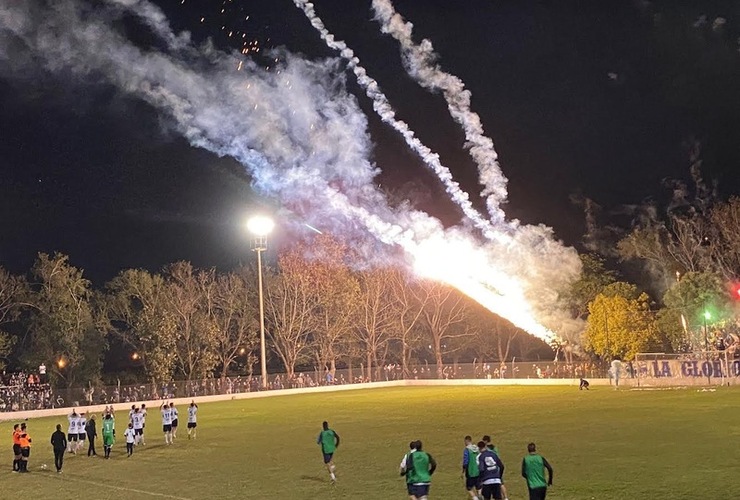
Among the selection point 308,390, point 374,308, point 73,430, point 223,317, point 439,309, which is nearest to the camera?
point 73,430

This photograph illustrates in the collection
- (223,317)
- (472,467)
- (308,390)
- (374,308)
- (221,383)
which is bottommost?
(308,390)

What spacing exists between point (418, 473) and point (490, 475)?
142 cm

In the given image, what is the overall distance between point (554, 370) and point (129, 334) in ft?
138

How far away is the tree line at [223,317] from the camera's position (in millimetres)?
69500

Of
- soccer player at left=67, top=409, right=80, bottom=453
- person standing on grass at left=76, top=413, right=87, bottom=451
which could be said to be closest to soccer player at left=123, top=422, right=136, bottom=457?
person standing on grass at left=76, top=413, right=87, bottom=451

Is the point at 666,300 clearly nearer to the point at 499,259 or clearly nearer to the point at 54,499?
the point at 499,259

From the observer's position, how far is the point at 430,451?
2648 centimetres

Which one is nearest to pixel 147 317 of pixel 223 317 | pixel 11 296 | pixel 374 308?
pixel 223 317

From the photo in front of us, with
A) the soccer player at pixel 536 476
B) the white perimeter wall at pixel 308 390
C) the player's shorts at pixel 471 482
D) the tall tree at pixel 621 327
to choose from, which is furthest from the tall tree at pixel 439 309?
the soccer player at pixel 536 476

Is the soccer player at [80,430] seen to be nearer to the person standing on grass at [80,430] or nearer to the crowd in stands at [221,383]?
the person standing on grass at [80,430]

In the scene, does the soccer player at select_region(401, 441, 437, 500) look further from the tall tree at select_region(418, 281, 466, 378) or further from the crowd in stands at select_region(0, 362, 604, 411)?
the tall tree at select_region(418, 281, 466, 378)

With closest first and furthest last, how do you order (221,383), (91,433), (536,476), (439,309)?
(536,476), (91,433), (221,383), (439,309)

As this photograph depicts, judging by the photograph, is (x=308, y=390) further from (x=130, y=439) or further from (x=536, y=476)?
(x=536, y=476)

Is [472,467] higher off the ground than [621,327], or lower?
lower
